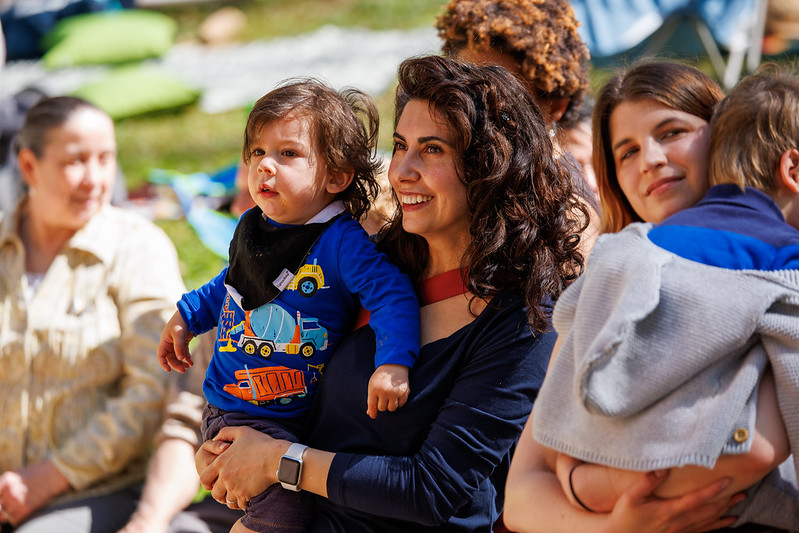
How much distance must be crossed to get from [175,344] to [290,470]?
1.78 feet

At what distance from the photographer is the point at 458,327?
2092 millimetres

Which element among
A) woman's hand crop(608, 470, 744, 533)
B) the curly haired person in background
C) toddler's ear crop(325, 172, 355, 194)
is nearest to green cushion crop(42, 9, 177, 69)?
the curly haired person in background

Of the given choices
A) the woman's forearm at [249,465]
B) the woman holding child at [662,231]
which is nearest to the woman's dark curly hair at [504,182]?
the woman holding child at [662,231]

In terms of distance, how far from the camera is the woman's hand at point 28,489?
3342mm

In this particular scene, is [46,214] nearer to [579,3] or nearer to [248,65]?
[579,3]

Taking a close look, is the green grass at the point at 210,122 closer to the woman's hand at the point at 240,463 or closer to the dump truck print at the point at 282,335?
the dump truck print at the point at 282,335

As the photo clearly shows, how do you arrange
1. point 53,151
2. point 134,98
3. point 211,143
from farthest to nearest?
point 134,98 → point 211,143 → point 53,151

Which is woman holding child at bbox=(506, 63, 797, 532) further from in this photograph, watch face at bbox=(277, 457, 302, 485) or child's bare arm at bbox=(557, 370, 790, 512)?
watch face at bbox=(277, 457, 302, 485)

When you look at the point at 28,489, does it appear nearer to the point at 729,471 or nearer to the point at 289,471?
the point at 289,471

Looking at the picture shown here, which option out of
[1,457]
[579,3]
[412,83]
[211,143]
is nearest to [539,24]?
[412,83]

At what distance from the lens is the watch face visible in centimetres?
208

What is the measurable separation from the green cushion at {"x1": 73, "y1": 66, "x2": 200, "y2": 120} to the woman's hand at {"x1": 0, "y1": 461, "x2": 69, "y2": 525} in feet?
17.2

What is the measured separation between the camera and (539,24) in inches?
114

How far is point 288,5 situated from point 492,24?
26.9 ft
